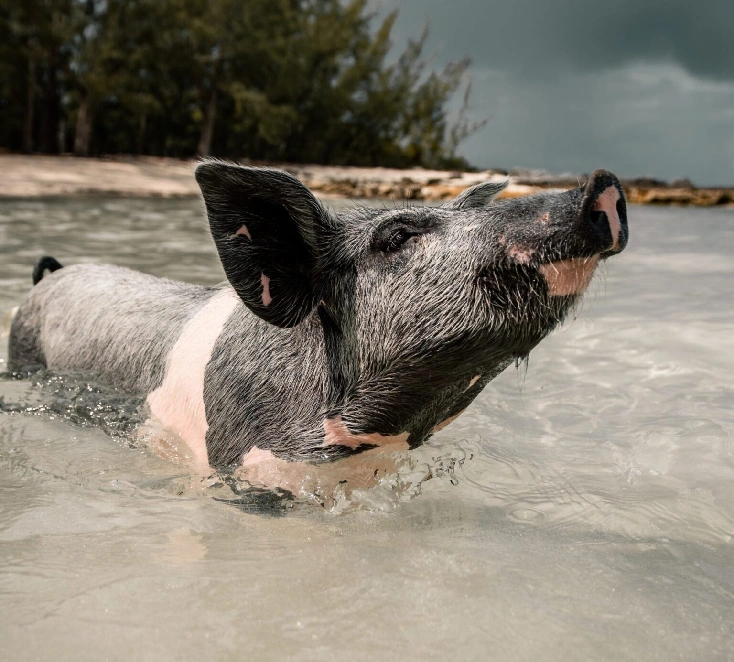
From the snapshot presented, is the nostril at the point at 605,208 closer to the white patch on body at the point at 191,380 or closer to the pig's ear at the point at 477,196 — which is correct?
the pig's ear at the point at 477,196

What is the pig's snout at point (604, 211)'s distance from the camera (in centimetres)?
230

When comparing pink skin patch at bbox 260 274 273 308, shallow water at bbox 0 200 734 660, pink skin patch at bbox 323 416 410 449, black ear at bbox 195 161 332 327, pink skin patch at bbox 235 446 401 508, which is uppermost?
black ear at bbox 195 161 332 327

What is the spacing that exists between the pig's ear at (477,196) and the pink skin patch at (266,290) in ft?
2.47

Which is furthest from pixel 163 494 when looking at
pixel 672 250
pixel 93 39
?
pixel 93 39

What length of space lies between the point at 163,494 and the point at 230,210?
110 centimetres

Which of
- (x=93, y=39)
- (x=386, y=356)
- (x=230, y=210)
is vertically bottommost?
(x=386, y=356)

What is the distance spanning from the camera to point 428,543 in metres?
2.78

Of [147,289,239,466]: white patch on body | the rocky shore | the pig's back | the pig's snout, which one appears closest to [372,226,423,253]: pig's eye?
the pig's snout

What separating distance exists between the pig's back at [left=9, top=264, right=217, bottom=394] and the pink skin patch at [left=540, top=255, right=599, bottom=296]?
1.83 m

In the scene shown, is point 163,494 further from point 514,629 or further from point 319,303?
point 514,629

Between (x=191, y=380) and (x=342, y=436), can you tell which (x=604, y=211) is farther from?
(x=191, y=380)

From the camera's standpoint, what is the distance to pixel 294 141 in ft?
123

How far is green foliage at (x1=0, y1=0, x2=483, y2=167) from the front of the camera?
27.0m

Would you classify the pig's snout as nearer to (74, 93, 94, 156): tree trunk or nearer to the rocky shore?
the rocky shore
